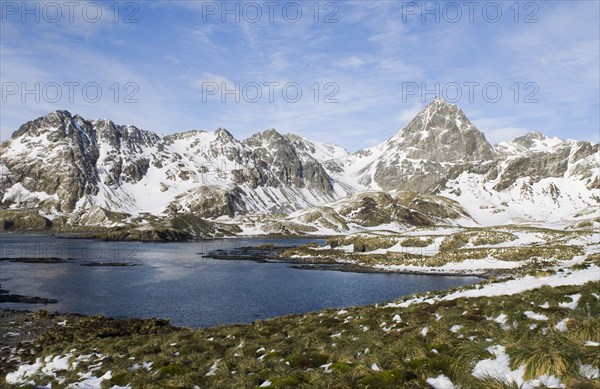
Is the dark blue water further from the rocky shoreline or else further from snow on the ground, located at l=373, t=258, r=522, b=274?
snow on the ground, located at l=373, t=258, r=522, b=274

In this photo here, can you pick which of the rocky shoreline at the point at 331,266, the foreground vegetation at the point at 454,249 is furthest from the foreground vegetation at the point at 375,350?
the foreground vegetation at the point at 454,249

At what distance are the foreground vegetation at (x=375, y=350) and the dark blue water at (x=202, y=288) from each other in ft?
65.8

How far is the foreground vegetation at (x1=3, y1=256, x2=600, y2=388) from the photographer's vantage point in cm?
1124

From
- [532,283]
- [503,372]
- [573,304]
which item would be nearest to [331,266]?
[532,283]

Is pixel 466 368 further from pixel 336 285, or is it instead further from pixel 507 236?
pixel 507 236

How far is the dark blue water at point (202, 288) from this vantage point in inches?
2061

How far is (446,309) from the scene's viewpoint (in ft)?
80.3

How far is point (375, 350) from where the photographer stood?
16812 millimetres

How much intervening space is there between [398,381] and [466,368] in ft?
6.17

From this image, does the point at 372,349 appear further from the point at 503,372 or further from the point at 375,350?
the point at 503,372

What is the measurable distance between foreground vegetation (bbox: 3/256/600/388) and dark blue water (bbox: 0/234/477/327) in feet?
65.8

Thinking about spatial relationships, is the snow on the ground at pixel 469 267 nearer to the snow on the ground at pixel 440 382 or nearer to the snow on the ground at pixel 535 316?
the snow on the ground at pixel 535 316

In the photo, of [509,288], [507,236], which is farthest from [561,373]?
[507,236]

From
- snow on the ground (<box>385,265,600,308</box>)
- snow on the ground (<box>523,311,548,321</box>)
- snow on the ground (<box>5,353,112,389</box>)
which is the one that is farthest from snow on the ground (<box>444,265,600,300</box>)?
snow on the ground (<box>5,353,112,389</box>)
